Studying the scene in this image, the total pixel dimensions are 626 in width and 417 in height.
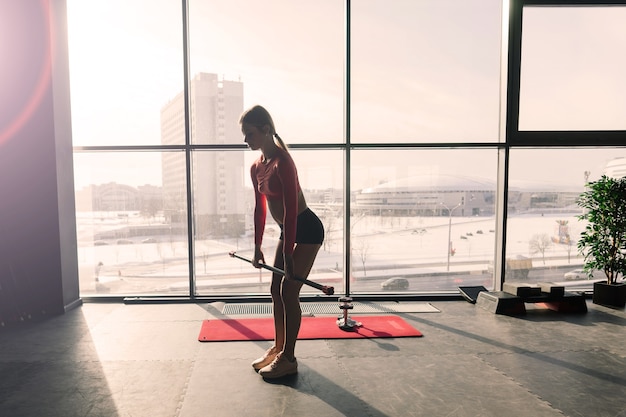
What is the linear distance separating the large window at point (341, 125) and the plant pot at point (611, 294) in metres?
0.34

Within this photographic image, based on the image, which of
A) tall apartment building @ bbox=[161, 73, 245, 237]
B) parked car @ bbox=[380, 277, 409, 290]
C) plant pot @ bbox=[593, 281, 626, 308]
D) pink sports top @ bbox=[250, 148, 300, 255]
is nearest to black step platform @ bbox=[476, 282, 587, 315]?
plant pot @ bbox=[593, 281, 626, 308]

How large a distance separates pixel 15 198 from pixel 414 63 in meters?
4.07

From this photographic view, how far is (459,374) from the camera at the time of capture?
2.36m

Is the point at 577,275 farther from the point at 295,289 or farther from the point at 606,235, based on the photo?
the point at 295,289

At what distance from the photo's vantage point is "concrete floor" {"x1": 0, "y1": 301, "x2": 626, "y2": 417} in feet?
6.44

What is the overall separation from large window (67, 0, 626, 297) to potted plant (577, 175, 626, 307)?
0.18m

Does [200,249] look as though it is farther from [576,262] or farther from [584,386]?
[576,262]

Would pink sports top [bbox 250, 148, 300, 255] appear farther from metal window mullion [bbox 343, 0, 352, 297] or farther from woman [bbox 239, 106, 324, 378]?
metal window mullion [bbox 343, 0, 352, 297]

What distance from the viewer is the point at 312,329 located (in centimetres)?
318

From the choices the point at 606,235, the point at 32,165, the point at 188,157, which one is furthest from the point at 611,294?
the point at 32,165

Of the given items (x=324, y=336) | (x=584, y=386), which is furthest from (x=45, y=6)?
(x=584, y=386)

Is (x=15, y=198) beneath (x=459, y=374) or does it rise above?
above

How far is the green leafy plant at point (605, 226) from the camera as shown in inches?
147

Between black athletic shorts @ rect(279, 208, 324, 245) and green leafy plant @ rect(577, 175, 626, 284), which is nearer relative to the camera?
black athletic shorts @ rect(279, 208, 324, 245)
